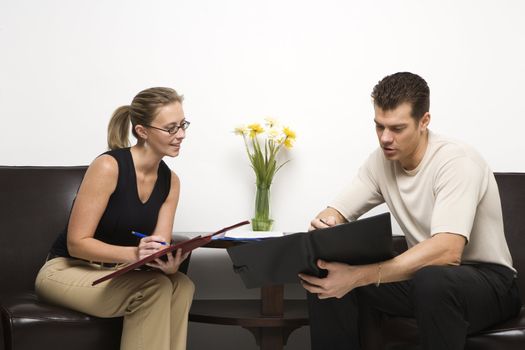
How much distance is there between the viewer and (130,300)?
2111 mm

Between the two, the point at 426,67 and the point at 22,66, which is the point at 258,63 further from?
the point at 22,66

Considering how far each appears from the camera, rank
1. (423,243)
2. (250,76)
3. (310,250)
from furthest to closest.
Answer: (250,76), (423,243), (310,250)

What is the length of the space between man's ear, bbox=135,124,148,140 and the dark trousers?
30.5 inches

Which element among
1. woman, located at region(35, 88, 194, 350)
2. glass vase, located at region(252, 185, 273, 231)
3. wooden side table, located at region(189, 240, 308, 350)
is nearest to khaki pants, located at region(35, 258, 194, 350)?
woman, located at region(35, 88, 194, 350)

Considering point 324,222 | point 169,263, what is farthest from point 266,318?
point 169,263

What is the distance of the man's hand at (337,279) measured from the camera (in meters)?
1.94

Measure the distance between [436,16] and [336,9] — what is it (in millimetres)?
444

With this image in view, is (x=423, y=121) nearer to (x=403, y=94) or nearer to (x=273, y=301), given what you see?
(x=403, y=94)

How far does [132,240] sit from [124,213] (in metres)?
0.11

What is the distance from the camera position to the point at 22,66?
9.56 ft

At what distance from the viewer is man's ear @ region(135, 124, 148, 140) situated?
7.70ft

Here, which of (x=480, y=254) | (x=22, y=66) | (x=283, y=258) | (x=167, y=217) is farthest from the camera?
(x=22, y=66)

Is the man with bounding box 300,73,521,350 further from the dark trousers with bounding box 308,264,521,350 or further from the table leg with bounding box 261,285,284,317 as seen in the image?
the table leg with bounding box 261,285,284,317

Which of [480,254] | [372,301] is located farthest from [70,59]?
[480,254]
